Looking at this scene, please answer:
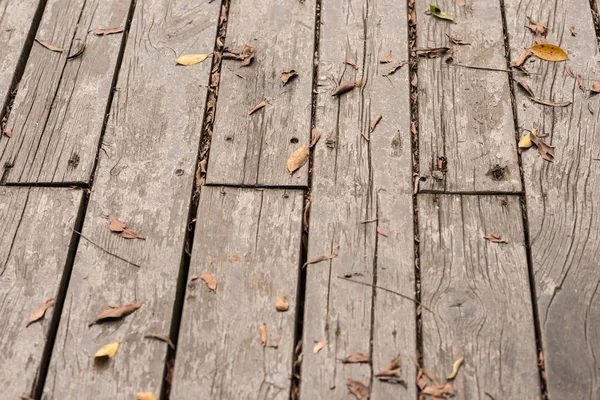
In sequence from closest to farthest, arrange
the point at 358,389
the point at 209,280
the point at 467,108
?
the point at 358,389, the point at 209,280, the point at 467,108

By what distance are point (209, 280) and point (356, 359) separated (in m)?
0.52

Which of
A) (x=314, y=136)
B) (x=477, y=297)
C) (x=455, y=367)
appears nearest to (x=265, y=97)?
(x=314, y=136)

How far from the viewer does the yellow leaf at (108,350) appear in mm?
2119

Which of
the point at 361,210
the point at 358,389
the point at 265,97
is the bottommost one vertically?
the point at 358,389

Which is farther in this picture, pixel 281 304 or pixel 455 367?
pixel 281 304

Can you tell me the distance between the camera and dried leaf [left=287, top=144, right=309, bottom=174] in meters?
2.52

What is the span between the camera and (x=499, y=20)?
9.72ft

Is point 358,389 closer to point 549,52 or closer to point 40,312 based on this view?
point 40,312

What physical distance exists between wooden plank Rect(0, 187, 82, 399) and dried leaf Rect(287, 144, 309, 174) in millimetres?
729

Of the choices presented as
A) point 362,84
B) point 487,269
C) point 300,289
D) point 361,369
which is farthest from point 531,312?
point 362,84

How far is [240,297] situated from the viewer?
223cm

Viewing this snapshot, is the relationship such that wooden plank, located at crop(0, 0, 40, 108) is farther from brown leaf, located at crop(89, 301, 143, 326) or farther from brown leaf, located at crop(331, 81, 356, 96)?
brown leaf, located at crop(331, 81, 356, 96)

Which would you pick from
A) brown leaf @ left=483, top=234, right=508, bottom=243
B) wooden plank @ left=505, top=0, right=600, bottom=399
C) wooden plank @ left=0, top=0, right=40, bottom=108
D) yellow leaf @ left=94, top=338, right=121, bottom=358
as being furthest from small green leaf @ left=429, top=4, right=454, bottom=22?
yellow leaf @ left=94, top=338, right=121, bottom=358

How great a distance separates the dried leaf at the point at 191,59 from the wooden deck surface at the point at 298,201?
0.04 meters
